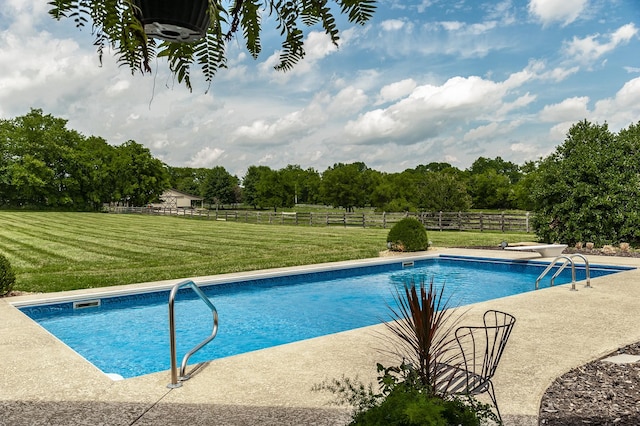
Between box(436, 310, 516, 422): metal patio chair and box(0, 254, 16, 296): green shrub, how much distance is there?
25.8 feet

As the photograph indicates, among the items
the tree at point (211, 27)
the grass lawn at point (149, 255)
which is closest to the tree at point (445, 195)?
the grass lawn at point (149, 255)

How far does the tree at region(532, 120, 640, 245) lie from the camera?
1538 centimetres

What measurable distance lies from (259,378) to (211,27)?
3971 mm

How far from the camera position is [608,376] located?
14.9ft

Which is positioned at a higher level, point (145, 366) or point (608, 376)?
point (608, 376)

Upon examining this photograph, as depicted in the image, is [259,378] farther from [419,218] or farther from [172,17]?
[419,218]

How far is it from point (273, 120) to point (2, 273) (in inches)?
354

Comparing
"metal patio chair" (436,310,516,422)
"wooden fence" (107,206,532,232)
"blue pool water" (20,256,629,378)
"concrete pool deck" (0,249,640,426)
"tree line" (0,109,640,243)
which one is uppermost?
"tree line" (0,109,640,243)

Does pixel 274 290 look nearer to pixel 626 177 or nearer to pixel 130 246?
pixel 130 246

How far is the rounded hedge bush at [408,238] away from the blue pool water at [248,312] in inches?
95.8

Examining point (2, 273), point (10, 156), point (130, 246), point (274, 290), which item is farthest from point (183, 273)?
point (10, 156)

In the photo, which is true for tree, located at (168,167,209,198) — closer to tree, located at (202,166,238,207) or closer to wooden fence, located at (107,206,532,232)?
tree, located at (202,166,238,207)

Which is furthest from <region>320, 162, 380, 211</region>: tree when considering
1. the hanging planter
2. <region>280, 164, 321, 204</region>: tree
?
the hanging planter

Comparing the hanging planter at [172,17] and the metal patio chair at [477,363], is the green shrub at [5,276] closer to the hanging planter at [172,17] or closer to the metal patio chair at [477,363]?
the metal patio chair at [477,363]
